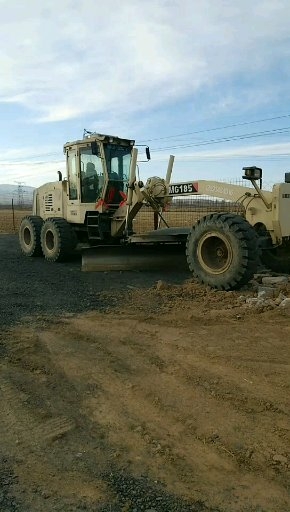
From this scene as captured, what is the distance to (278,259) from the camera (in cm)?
978

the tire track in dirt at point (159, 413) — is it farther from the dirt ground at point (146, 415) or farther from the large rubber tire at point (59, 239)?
the large rubber tire at point (59, 239)

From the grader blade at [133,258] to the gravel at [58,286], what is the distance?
1.02 ft

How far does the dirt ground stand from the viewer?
2787 millimetres

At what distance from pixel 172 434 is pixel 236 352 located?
1.83m

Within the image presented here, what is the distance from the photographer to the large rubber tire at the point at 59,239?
12961mm

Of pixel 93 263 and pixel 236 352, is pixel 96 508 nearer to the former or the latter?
pixel 236 352

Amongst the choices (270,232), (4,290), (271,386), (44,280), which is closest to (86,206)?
(44,280)

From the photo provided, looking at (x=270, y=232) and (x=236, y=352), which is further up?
(x=270, y=232)

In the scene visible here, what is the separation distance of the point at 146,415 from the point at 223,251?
17.6ft

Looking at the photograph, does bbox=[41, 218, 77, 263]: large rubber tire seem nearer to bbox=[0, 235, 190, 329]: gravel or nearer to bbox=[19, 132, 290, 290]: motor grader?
bbox=[19, 132, 290, 290]: motor grader

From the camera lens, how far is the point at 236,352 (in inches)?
199

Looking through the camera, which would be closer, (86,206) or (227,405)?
(227,405)

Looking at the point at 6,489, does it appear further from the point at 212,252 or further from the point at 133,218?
the point at 133,218

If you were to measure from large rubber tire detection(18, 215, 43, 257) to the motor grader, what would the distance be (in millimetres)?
31
